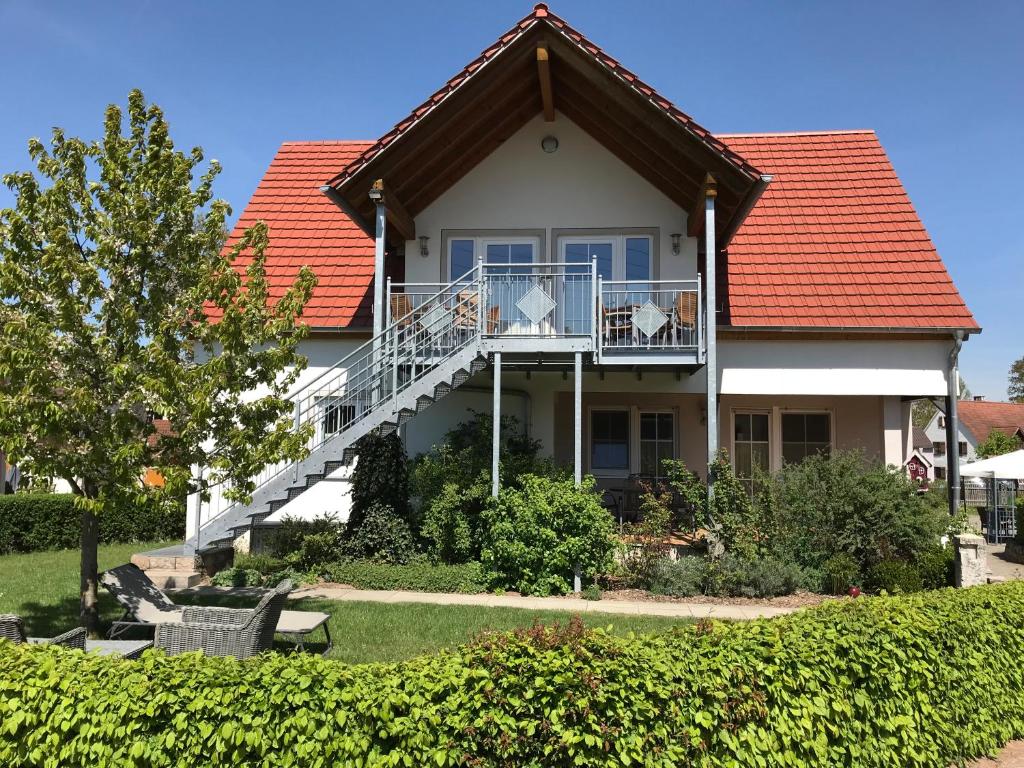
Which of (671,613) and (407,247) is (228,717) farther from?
(407,247)

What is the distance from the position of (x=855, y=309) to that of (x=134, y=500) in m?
12.4

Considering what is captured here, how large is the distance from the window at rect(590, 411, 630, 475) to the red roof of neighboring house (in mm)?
41980

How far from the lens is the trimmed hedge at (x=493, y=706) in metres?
4.06

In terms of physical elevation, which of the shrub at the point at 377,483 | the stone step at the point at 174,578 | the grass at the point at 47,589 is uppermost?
the shrub at the point at 377,483

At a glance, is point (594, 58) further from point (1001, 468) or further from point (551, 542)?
point (1001, 468)

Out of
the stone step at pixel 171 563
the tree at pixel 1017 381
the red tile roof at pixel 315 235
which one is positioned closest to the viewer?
the stone step at pixel 171 563

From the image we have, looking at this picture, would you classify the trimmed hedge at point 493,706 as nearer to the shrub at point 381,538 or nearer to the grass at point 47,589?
the grass at point 47,589

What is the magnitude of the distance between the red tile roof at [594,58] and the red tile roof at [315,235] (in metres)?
3.40

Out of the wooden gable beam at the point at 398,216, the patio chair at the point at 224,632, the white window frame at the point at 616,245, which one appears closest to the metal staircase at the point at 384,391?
the wooden gable beam at the point at 398,216

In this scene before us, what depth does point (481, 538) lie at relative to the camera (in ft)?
37.7

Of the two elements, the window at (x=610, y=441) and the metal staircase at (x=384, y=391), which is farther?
the window at (x=610, y=441)

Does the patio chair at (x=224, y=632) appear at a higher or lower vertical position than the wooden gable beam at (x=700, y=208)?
lower

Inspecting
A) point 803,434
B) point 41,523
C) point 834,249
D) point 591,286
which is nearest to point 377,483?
point 591,286

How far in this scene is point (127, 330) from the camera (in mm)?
7508
